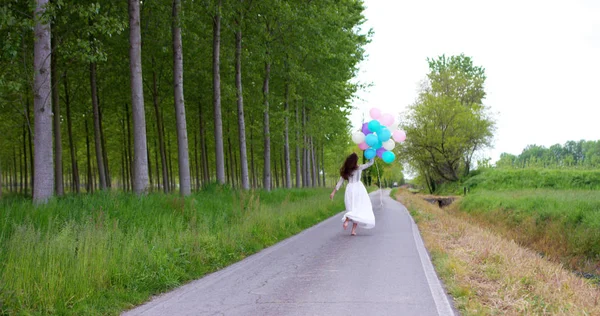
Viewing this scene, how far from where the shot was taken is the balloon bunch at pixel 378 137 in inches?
514

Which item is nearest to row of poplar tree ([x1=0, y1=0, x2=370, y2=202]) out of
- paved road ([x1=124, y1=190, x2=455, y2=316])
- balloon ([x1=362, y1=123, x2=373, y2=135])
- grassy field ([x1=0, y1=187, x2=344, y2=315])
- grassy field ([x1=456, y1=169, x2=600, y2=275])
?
grassy field ([x1=0, y1=187, x2=344, y2=315])

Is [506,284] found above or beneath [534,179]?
beneath

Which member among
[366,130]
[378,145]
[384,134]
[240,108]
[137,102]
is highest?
[240,108]

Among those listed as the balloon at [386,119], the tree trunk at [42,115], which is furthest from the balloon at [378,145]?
the tree trunk at [42,115]

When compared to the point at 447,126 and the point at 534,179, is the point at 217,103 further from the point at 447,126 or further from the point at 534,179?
the point at 447,126

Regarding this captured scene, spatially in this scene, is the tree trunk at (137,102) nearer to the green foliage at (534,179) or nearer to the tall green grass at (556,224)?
the tall green grass at (556,224)

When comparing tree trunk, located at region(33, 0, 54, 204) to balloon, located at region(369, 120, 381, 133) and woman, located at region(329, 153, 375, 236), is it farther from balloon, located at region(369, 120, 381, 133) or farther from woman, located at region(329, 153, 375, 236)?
balloon, located at region(369, 120, 381, 133)

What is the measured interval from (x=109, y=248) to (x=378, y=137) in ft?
29.5

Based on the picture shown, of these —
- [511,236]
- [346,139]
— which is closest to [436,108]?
[346,139]

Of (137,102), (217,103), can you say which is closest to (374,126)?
(217,103)

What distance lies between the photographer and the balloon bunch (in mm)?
13055

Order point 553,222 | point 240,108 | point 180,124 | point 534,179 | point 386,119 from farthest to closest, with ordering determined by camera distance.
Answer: point 534,179
point 240,108
point 553,222
point 180,124
point 386,119

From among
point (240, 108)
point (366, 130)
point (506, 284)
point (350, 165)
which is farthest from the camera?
point (240, 108)

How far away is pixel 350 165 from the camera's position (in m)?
11.6
